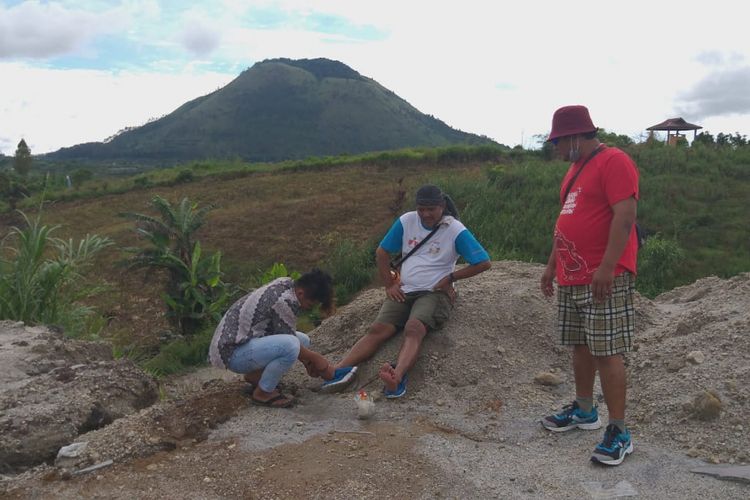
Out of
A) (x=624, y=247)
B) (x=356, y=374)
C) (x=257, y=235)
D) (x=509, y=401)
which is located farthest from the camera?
(x=257, y=235)

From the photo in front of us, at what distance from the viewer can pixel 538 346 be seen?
16.4 feet

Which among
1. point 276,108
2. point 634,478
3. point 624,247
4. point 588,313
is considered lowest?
point 634,478

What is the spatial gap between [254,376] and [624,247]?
91.7 inches

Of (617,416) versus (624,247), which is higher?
(624,247)

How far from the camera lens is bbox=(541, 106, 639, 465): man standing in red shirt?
10.4 ft

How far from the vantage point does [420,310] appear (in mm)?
4562

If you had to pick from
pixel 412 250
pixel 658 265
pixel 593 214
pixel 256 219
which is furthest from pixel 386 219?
pixel 593 214

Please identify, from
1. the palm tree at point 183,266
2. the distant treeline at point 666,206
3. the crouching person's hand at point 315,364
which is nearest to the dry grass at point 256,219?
the palm tree at point 183,266

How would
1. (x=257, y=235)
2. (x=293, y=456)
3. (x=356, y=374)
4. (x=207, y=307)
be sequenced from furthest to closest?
(x=257, y=235) → (x=207, y=307) → (x=356, y=374) → (x=293, y=456)

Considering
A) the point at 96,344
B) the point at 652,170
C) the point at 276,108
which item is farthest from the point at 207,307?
the point at 276,108

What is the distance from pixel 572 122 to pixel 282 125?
76126mm

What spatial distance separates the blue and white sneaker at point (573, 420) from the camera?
3727 millimetres

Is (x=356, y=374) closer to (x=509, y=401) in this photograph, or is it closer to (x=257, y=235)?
(x=509, y=401)

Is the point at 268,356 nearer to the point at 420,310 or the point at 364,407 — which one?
the point at 364,407
